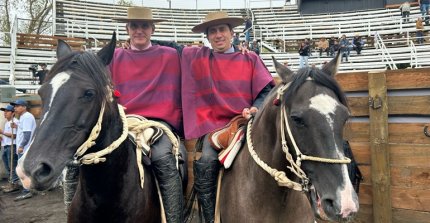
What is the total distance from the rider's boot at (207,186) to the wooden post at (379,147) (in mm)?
1467

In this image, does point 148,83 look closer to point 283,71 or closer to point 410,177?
point 283,71

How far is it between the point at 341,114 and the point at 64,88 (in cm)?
162

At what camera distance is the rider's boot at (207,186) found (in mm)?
3268

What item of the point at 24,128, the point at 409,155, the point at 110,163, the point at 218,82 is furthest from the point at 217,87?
the point at 24,128

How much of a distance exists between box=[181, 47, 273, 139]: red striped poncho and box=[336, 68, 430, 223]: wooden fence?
0.91 metres

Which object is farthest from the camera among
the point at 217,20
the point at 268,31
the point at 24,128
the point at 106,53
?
→ the point at 268,31

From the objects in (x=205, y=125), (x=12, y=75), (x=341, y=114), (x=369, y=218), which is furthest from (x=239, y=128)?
(x=12, y=75)

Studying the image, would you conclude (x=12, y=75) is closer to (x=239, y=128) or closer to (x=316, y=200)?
(x=239, y=128)

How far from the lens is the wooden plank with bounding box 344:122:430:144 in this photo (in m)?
3.26

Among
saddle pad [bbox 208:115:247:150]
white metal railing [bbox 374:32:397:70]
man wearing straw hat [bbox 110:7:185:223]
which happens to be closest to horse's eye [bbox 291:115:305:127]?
saddle pad [bbox 208:115:247:150]

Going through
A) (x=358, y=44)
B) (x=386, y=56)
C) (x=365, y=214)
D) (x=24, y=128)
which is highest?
(x=358, y=44)

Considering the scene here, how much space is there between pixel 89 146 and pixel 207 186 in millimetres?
1289

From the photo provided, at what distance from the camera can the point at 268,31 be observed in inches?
1001

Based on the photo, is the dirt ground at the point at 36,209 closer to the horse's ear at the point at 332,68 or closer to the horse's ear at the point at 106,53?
the horse's ear at the point at 106,53
